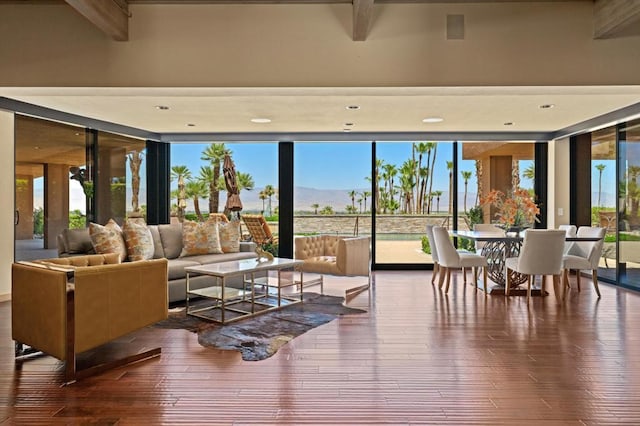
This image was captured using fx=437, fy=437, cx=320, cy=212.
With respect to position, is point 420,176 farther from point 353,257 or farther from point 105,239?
point 105,239

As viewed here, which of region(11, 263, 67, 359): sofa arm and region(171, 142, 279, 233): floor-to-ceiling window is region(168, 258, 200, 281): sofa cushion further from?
region(171, 142, 279, 233): floor-to-ceiling window

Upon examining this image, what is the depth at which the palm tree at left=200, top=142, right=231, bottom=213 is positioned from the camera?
338 inches

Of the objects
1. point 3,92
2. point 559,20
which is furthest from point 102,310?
point 559,20

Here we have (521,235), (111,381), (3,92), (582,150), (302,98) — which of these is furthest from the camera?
(582,150)

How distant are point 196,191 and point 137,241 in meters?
3.37

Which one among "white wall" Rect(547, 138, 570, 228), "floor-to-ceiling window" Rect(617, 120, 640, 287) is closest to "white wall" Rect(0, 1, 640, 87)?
"floor-to-ceiling window" Rect(617, 120, 640, 287)

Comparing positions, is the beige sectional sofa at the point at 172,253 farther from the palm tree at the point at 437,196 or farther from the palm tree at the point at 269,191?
the palm tree at the point at 437,196

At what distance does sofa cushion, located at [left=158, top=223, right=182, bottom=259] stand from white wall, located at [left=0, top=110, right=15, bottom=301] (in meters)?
1.76

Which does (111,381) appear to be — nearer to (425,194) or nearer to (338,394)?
(338,394)

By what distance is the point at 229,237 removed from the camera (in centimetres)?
625

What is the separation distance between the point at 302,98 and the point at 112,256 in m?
2.60

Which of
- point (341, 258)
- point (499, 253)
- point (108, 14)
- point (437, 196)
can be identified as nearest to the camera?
point (108, 14)

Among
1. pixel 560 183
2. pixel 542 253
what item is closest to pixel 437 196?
pixel 560 183

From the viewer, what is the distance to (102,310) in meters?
3.11
